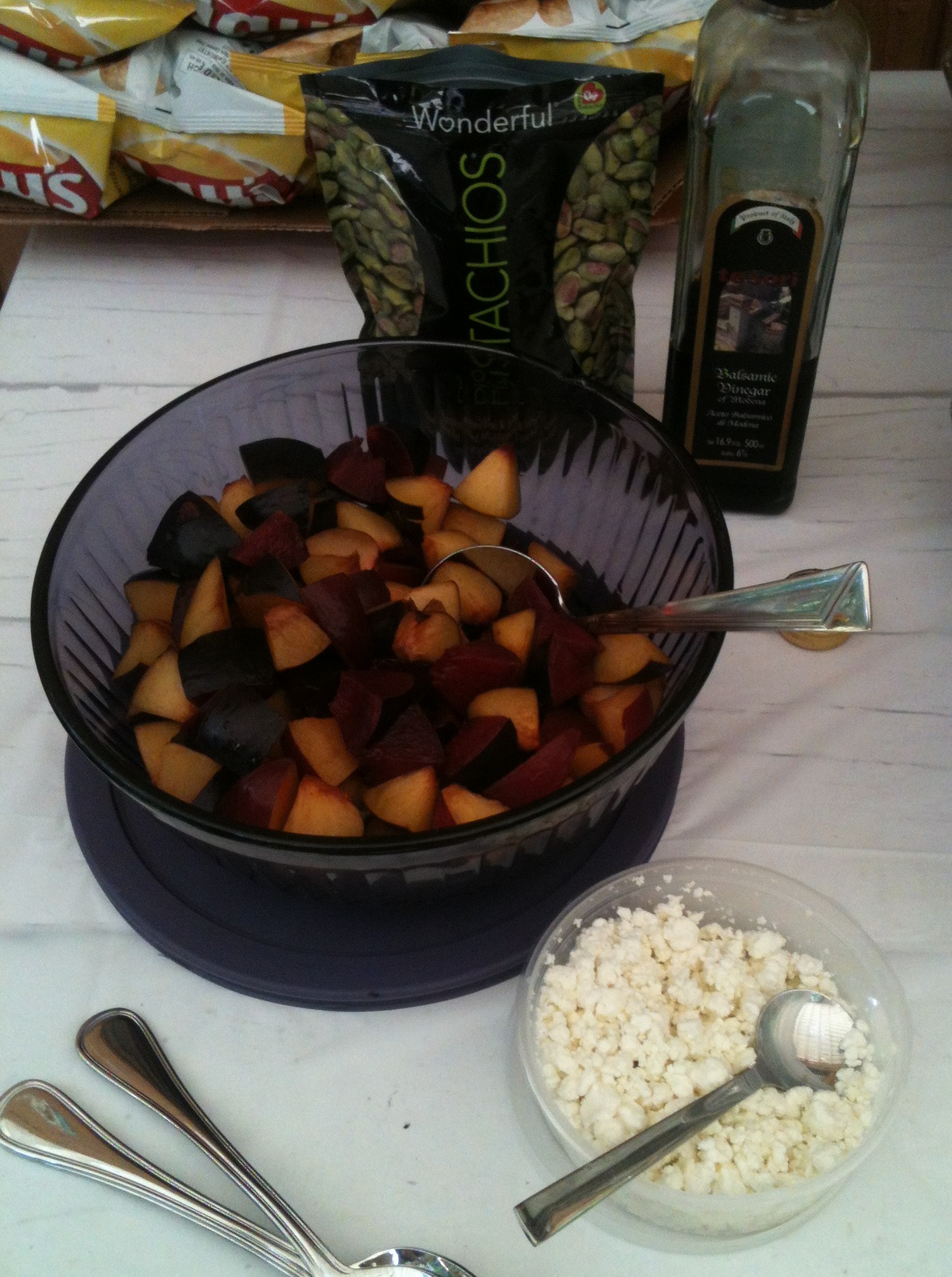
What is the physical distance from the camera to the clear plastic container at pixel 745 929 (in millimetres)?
497

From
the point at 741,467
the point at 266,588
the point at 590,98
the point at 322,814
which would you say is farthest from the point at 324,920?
the point at 590,98

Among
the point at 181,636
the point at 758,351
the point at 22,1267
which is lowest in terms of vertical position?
the point at 22,1267

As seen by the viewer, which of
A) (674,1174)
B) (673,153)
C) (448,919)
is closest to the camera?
(674,1174)

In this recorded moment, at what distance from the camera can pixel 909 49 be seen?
188cm

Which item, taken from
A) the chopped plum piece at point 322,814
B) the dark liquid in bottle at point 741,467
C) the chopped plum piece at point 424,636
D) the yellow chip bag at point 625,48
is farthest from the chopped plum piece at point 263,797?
the yellow chip bag at point 625,48

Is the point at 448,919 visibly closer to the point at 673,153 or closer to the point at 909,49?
the point at 673,153

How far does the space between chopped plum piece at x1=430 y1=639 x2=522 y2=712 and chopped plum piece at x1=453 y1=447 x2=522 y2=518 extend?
16 centimetres

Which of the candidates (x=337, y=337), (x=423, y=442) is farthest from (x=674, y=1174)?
(x=337, y=337)

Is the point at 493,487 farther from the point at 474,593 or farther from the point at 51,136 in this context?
the point at 51,136

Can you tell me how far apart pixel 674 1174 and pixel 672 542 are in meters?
0.39

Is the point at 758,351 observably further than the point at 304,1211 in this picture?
Yes

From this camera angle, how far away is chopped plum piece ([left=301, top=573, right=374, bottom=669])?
648mm

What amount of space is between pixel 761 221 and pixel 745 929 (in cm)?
46

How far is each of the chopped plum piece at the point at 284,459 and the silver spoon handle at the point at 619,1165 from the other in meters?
0.49
